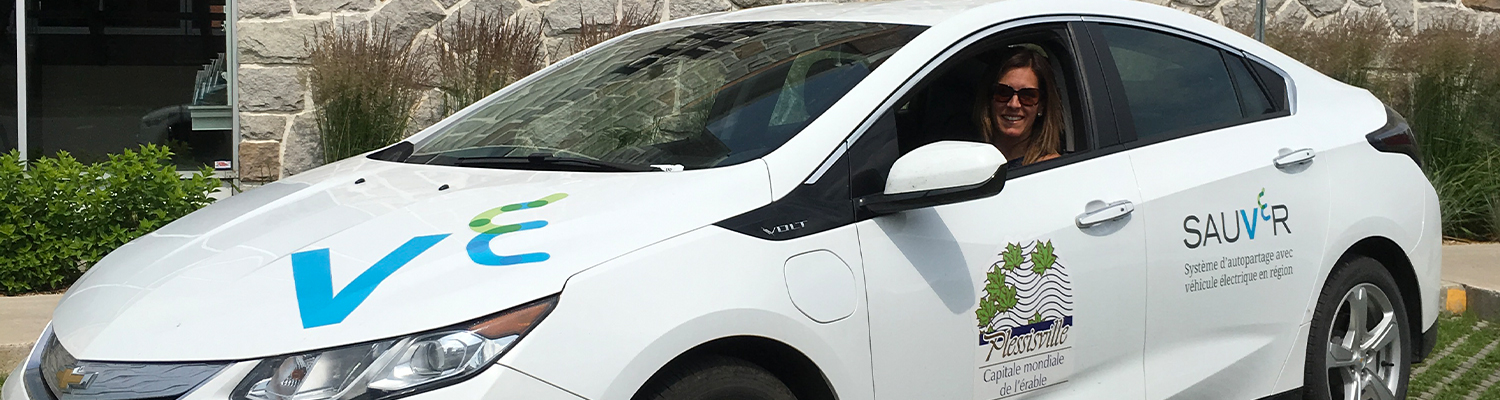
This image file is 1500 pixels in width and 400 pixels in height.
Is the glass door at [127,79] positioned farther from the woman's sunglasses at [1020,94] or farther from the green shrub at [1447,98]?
the green shrub at [1447,98]

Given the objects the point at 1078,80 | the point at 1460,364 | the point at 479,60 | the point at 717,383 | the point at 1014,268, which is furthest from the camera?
the point at 479,60

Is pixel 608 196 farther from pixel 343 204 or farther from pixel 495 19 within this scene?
pixel 495 19

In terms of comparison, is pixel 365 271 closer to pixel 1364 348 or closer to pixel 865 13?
pixel 865 13

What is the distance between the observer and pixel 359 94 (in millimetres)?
8320

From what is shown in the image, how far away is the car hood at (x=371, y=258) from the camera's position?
269 cm

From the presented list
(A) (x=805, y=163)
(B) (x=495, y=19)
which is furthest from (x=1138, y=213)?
(B) (x=495, y=19)

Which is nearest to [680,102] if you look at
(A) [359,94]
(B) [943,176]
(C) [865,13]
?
(C) [865,13]

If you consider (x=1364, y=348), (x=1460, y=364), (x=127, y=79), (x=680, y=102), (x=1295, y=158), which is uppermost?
(x=680, y=102)

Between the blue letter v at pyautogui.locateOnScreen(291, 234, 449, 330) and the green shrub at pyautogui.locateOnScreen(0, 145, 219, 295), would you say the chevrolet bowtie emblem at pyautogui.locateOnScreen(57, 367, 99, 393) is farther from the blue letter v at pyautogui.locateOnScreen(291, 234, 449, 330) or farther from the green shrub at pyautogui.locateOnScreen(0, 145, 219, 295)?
the green shrub at pyautogui.locateOnScreen(0, 145, 219, 295)

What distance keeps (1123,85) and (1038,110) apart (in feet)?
0.88

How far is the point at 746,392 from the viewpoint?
3.00 m

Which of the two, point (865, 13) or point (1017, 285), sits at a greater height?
point (865, 13)

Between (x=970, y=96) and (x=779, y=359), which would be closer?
(x=779, y=359)

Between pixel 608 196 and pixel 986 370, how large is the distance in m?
1.04
